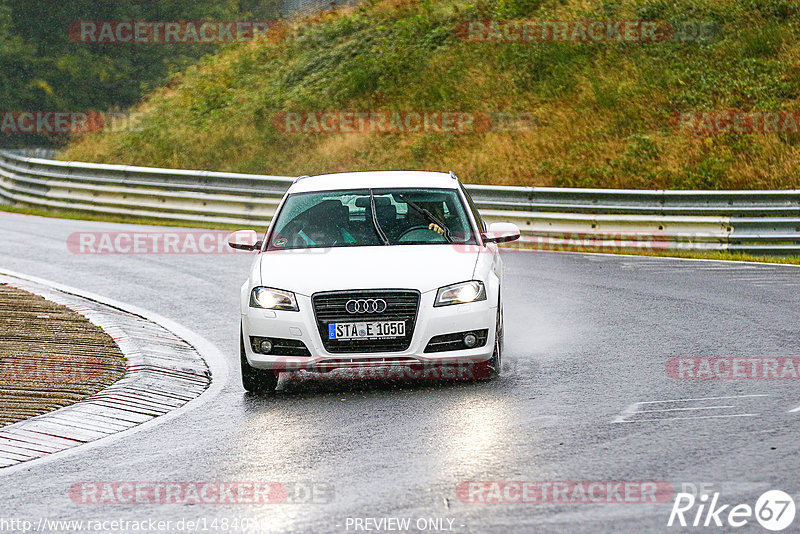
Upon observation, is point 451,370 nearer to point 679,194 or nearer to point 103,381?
point 103,381

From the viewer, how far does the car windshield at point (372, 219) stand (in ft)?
32.5

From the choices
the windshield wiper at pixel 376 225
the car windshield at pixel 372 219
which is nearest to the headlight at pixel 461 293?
the car windshield at pixel 372 219

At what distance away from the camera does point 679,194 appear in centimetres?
1877

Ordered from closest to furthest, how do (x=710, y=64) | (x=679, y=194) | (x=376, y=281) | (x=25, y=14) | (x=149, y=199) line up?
(x=376, y=281), (x=679, y=194), (x=149, y=199), (x=710, y=64), (x=25, y=14)

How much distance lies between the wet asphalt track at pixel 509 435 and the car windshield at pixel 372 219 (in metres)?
1.20

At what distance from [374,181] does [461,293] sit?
1896 mm

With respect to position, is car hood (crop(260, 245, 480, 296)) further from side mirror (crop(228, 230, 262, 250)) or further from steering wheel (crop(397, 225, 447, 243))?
side mirror (crop(228, 230, 262, 250))

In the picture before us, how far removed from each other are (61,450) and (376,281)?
260 centimetres

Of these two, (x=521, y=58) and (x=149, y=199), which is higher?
(x=521, y=58)

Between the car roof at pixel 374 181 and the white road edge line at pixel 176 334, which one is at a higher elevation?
the car roof at pixel 374 181

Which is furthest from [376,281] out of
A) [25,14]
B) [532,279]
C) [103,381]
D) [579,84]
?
[25,14]

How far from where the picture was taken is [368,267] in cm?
911

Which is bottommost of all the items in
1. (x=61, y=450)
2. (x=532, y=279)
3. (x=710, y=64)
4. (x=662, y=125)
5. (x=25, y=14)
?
(x=61, y=450)

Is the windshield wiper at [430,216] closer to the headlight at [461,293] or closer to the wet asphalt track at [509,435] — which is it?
the headlight at [461,293]
